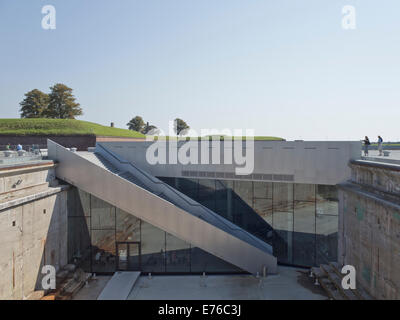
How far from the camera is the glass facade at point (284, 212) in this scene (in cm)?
1773

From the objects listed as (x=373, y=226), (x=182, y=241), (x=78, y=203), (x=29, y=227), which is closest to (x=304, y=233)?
(x=373, y=226)

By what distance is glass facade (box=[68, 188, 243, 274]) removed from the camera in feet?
56.0

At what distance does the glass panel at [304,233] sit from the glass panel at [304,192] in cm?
29

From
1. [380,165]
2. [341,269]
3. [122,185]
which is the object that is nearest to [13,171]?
[122,185]

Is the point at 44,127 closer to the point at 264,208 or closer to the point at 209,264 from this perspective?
the point at 209,264

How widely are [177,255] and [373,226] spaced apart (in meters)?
9.97

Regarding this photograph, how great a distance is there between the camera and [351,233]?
564 inches

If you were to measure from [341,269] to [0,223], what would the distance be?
15.0m

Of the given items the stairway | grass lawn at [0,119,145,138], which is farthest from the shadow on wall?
grass lawn at [0,119,145,138]

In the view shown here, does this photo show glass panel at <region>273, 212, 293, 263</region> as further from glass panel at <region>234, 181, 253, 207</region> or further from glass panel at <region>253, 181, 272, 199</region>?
glass panel at <region>234, 181, 253, 207</region>

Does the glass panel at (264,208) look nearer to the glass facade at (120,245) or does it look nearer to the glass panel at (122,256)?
the glass facade at (120,245)

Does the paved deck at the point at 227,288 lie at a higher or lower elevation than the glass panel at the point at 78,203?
lower

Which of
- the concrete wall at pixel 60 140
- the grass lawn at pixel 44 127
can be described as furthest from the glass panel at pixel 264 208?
the grass lawn at pixel 44 127

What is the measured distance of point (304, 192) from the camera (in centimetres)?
1817
